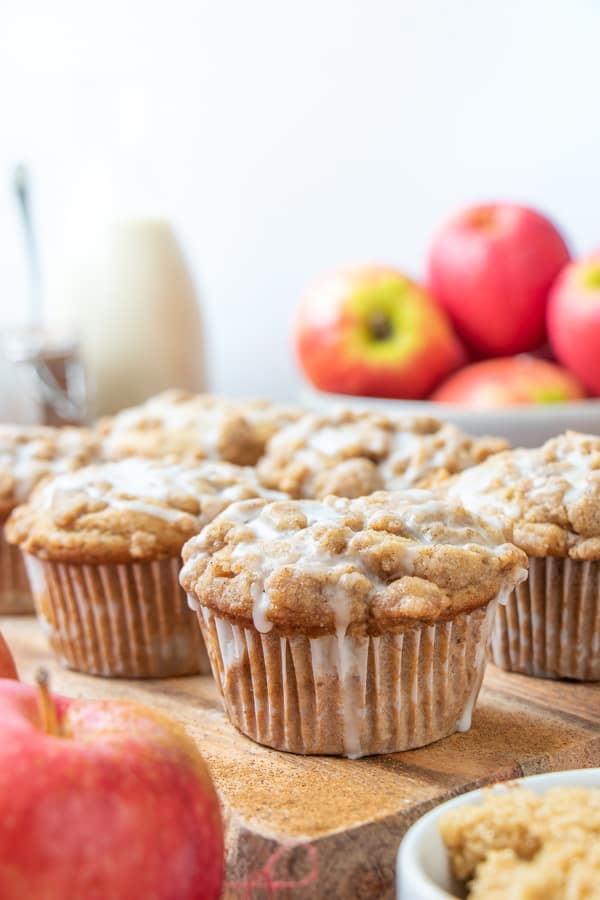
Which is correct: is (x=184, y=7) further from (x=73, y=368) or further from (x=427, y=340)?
(x=427, y=340)

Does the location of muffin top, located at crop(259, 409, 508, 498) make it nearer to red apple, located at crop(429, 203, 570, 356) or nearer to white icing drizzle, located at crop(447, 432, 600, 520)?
white icing drizzle, located at crop(447, 432, 600, 520)

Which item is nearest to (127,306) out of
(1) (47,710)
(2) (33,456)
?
(2) (33,456)

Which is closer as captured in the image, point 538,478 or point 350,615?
point 350,615

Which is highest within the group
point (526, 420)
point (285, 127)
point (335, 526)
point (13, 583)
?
point (285, 127)

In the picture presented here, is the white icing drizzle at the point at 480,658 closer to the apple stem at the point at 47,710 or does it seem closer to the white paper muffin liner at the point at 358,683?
the white paper muffin liner at the point at 358,683

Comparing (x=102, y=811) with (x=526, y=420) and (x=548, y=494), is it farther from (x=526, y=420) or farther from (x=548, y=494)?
(x=526, y=420)

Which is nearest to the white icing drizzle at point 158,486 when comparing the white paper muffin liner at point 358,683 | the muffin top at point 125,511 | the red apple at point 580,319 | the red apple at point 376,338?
the muffin top at point 125,511
